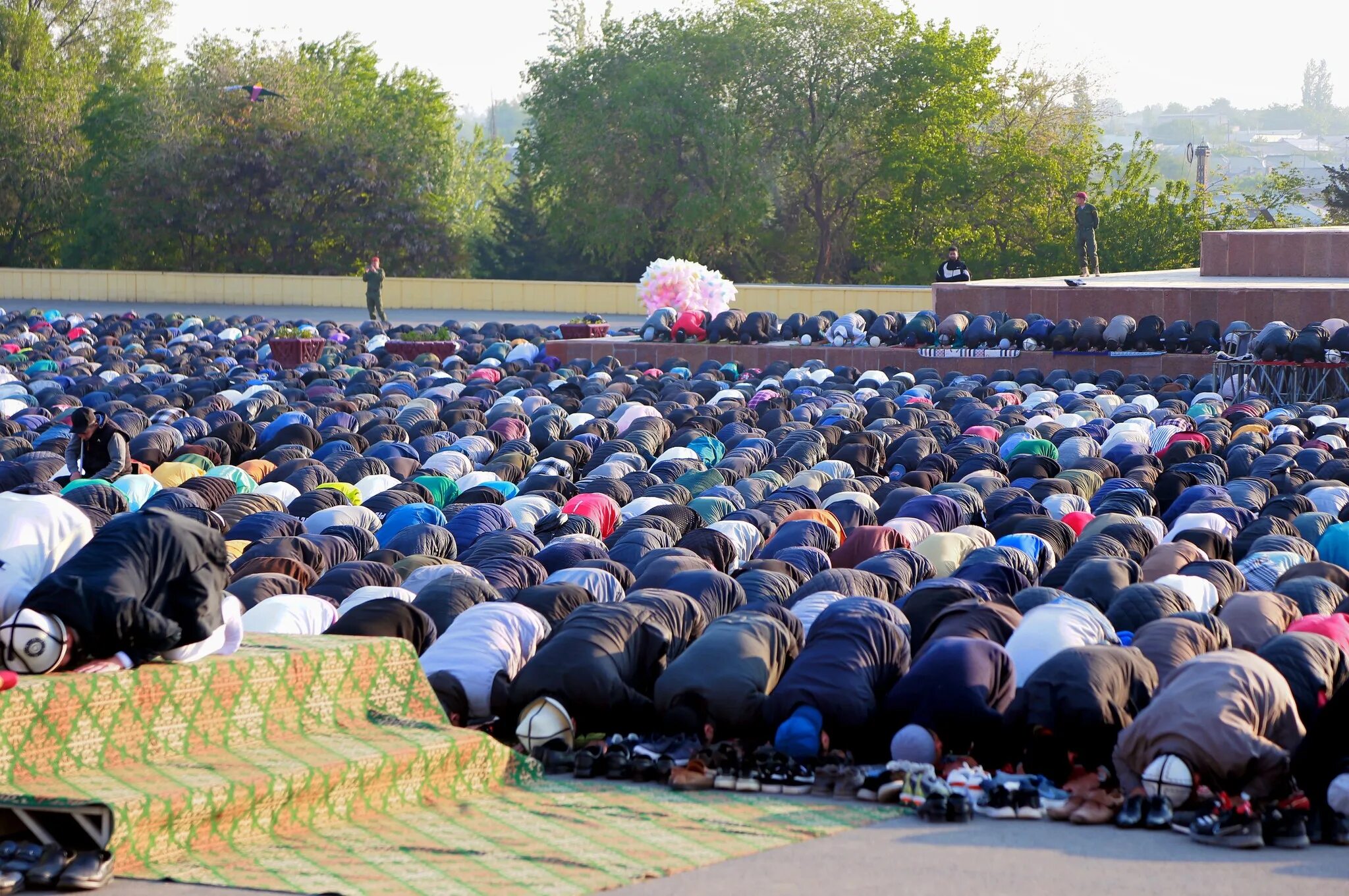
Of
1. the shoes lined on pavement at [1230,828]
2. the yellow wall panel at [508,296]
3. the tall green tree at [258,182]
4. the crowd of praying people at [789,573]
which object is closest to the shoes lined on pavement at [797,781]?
the crowd of praying people at [789,573]

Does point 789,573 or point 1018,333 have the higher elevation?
point 1018,333

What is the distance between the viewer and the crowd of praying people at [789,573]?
18.2ft

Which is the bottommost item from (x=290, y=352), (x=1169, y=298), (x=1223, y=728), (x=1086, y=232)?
(x=1223, y=728)

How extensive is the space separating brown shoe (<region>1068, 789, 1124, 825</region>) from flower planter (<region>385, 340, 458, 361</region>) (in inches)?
754

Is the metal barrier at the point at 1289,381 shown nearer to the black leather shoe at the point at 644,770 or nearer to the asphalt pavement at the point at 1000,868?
the black leather shoe at the point at 644,770

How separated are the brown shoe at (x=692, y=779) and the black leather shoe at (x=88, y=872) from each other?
2087 mm

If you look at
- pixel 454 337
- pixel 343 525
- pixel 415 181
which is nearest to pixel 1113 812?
pixel 343 525

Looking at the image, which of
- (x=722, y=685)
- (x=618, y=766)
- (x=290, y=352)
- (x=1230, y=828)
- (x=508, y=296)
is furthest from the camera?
(x=508, y=296)

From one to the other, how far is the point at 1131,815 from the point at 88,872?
3.11 metres

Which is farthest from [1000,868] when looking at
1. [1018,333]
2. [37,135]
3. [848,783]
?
[37,135]

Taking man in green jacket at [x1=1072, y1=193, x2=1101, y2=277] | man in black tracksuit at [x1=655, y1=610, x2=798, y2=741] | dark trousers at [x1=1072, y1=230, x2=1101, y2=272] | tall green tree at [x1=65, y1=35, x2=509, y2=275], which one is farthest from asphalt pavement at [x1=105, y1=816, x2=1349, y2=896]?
tall green tree at [x1=65, y1=35, x2=509, y2=275]

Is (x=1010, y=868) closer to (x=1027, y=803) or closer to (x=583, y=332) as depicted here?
(x=1027, y=803)

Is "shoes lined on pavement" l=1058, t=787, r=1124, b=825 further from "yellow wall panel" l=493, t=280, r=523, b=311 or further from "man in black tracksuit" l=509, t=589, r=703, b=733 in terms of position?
"yellow wall panel" l=493, t=280, r=523, b=311

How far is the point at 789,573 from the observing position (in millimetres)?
9312
